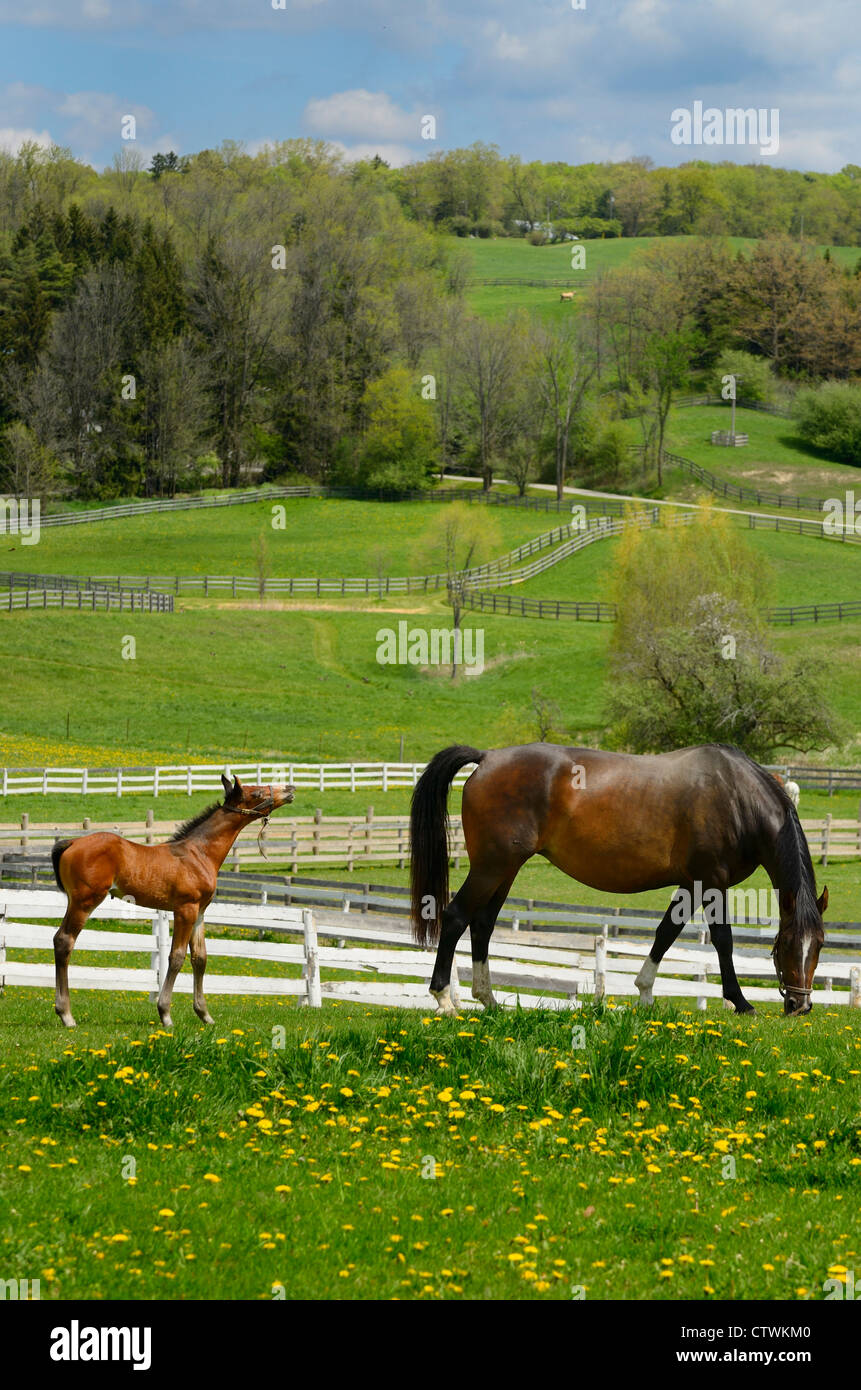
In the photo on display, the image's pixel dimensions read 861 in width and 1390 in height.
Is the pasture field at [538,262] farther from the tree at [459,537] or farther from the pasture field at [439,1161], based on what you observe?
the pasture field at [439,1161]

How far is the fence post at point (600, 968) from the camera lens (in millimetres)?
13273

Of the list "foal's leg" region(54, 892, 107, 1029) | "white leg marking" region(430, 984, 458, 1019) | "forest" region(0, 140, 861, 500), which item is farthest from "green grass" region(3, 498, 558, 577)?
"white leg marking" region(430, 984, 458, 1019)

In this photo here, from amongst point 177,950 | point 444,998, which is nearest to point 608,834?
point 444,998

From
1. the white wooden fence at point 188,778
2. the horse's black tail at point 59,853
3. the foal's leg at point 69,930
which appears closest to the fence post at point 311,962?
the foal's leg at point 69,930

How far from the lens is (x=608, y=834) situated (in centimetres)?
1098

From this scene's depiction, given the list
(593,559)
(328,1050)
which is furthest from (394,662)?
(328,1050)

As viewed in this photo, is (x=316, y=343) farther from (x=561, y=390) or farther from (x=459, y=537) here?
(x=459, y=537)

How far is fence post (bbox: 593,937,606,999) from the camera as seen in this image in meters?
13.3

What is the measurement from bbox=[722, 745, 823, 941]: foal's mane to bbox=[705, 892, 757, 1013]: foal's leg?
48cm

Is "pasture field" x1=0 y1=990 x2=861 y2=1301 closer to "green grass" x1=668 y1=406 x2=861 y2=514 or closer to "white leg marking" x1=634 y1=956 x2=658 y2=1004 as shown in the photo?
"white leg marking" x1=634 y1=956 x2=658 y2=1004

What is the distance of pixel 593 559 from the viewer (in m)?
77.2

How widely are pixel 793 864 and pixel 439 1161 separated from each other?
4.55 metres

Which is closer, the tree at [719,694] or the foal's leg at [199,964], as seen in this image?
→ the foal's leg at [199,964]
